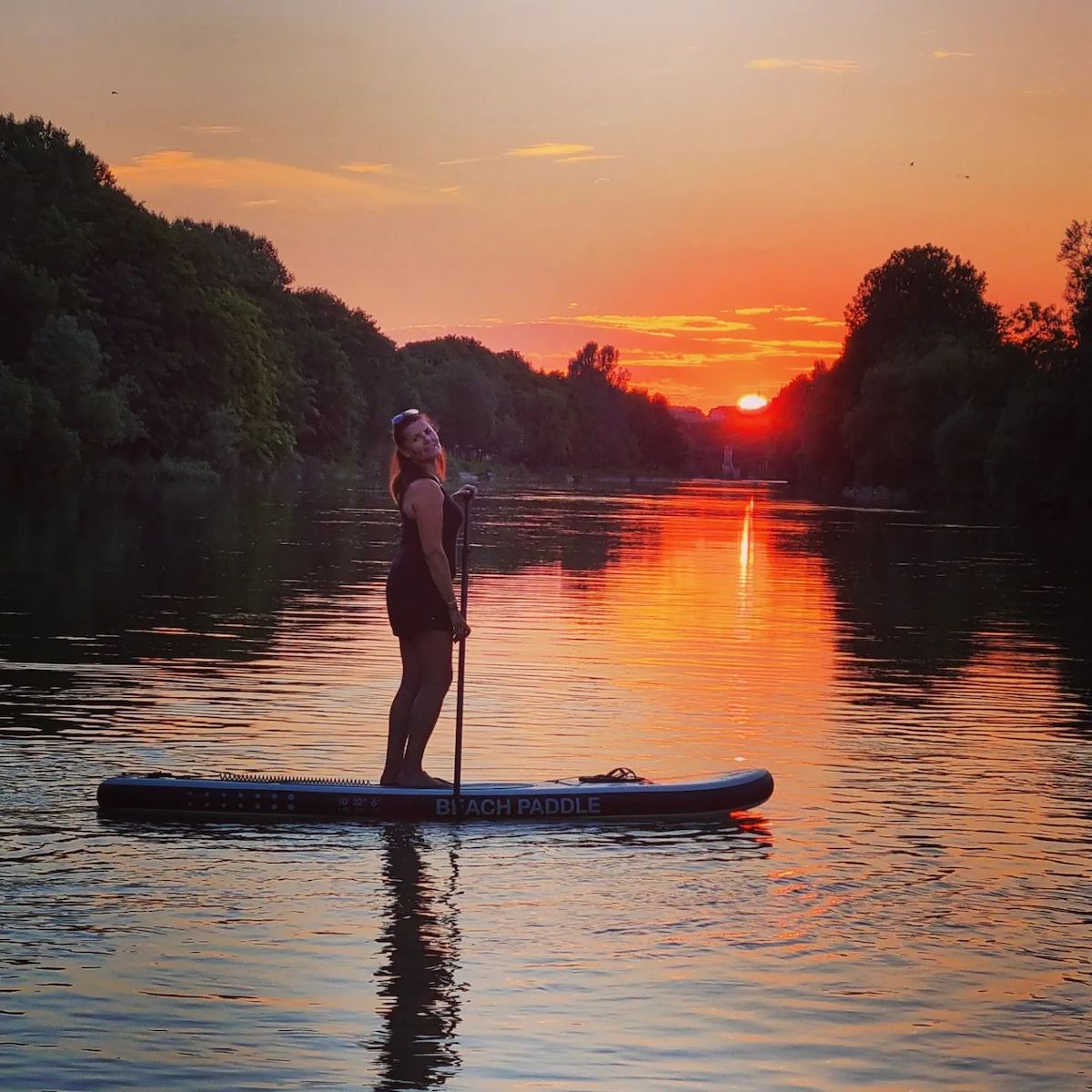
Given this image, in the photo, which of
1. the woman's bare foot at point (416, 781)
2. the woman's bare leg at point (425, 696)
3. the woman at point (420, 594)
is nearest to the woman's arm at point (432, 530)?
the woman at point (420, 594)

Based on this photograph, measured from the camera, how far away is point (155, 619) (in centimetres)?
2330

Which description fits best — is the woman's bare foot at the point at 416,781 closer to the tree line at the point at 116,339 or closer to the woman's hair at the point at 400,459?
the woman's hair at the point at 400,459

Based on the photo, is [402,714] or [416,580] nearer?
[416,580]

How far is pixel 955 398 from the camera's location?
336 feet

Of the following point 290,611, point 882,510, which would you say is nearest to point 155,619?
point 290,611

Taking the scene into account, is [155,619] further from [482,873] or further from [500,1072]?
[500,1072]

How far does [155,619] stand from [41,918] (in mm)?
15085

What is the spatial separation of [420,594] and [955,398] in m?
94.8

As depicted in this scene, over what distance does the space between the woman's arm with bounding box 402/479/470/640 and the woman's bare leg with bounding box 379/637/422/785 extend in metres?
0.47

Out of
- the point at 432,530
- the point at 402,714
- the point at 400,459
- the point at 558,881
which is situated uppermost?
the point at 400,459

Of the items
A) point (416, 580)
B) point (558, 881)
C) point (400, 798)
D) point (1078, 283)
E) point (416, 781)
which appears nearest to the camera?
point (558, 881)

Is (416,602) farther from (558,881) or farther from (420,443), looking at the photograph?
(558,881)

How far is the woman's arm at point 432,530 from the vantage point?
10.9 metres

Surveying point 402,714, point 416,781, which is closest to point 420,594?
point 402,714
